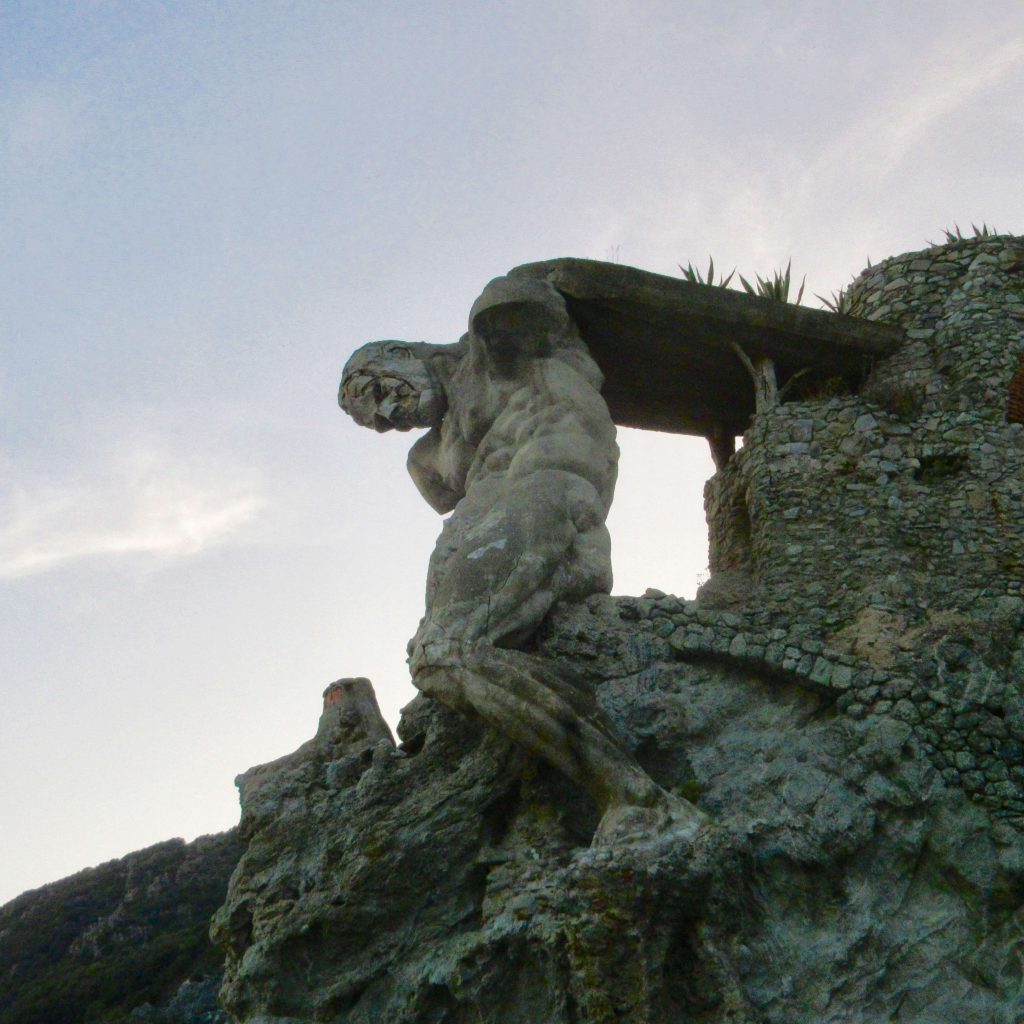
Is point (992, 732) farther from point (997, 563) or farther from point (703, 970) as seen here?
point (703, 970)

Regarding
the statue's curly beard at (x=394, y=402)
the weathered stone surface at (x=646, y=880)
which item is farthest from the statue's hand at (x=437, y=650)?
the statue's curly beard at (x=394, y=402)

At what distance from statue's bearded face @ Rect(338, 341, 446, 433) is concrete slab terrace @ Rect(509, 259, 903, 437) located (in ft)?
2.79

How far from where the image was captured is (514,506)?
6430mm

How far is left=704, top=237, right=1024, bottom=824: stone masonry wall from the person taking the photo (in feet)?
19.6

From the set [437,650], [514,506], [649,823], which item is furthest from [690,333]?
[649,823]

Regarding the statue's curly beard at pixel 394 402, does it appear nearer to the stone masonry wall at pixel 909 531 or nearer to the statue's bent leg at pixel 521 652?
the statue's bent leg at pixel 521 652

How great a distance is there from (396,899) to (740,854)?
1.44 metres

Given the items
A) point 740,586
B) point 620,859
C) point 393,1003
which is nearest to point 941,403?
point 740,586

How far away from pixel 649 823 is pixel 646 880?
0.29 m

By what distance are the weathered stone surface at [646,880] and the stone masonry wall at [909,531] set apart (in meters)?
0.20

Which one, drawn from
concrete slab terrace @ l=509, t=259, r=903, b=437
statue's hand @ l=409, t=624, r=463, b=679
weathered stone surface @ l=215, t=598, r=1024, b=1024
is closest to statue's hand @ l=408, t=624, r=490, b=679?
statue's hand @ l=409, t=624, r=463, b=679

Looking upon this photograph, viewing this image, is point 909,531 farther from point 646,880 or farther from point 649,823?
point 646,880

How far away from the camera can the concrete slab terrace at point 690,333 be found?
741 centimetres

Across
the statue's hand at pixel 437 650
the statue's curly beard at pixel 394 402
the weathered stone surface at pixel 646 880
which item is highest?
the statue's curly beard at pixel 394 402
